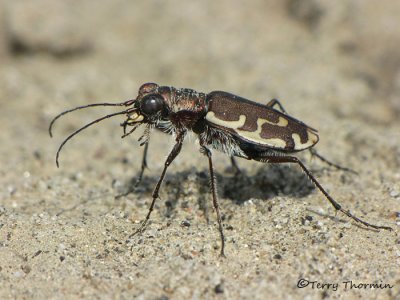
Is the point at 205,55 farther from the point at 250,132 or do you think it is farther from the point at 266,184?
the point at 250,132

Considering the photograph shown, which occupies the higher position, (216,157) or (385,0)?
(385,0)

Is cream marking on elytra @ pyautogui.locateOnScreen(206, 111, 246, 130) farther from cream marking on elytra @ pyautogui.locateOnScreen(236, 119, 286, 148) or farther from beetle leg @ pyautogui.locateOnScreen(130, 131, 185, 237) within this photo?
beetle leg @ pyautogui.locateOnScreen(130, 131, 185, 237)

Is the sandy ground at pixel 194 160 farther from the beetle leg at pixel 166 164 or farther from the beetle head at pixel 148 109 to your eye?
the beetle head at pixel 148 109

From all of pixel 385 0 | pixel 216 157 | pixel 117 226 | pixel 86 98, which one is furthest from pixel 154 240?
pixel 385 0

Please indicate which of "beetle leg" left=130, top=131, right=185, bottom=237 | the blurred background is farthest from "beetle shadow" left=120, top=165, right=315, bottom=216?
the blurred background

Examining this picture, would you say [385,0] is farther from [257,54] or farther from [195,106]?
[195,106]

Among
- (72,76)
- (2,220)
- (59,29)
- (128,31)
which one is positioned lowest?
(2,220)

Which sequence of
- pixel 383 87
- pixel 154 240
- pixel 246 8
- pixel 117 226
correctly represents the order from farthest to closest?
pixel 246 8
pixel 383 87
pixel 117 226
pixel 154 240
